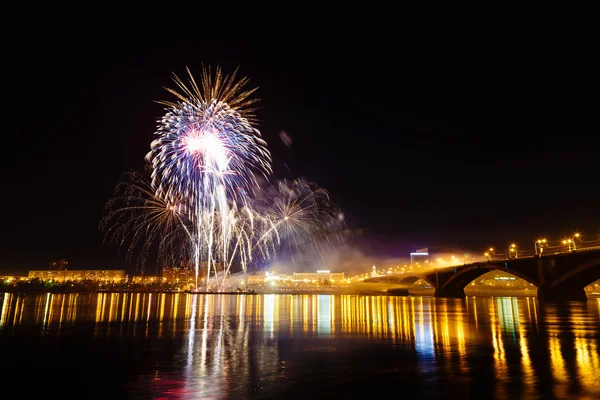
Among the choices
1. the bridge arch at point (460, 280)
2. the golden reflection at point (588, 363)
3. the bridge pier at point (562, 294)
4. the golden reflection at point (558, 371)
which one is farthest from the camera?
the bridge arch at point (460, 280)

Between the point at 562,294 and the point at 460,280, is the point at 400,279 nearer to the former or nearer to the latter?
the point at 460,280

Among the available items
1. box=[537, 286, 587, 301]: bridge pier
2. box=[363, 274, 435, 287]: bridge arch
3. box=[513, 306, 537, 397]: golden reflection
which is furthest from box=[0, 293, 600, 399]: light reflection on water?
box=[363, 274, 435, 287]: bridge arch

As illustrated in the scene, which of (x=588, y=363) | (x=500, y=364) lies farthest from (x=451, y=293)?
(x=500, y=364)

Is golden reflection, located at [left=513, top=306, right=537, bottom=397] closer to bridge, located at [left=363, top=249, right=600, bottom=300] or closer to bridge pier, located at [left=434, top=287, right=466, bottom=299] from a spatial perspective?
bridge, located at [left=363, top=249, right=600, bottom=300]

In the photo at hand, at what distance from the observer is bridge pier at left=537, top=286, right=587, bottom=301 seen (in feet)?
258

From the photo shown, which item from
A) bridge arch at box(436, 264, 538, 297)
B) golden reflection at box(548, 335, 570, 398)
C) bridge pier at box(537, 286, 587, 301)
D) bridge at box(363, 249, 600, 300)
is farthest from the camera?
bridge arch at box(436, 264, 538, 297)

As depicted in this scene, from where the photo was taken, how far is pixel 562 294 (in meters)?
78.9

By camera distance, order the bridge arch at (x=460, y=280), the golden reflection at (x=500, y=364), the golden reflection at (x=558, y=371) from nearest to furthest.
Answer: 1. the golden reflection at (x=558, y=371)
2. the golden reflection at (x=500, y=364)
3. the bridge arch at (x=460, y=280)

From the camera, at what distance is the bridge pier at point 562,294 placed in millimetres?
78562

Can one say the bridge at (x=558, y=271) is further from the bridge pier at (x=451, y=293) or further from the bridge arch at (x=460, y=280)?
the bridge pier at (x=451, y=293)

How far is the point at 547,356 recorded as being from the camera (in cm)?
1772

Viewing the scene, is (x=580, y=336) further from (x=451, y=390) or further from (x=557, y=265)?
(x=557, y=265)

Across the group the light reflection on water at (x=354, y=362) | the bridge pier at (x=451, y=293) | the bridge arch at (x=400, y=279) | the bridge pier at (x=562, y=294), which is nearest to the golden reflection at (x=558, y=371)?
the light reflection on water at (x=354, y=362)

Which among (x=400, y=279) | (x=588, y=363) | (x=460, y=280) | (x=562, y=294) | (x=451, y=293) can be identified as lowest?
(x=451, y=293)
